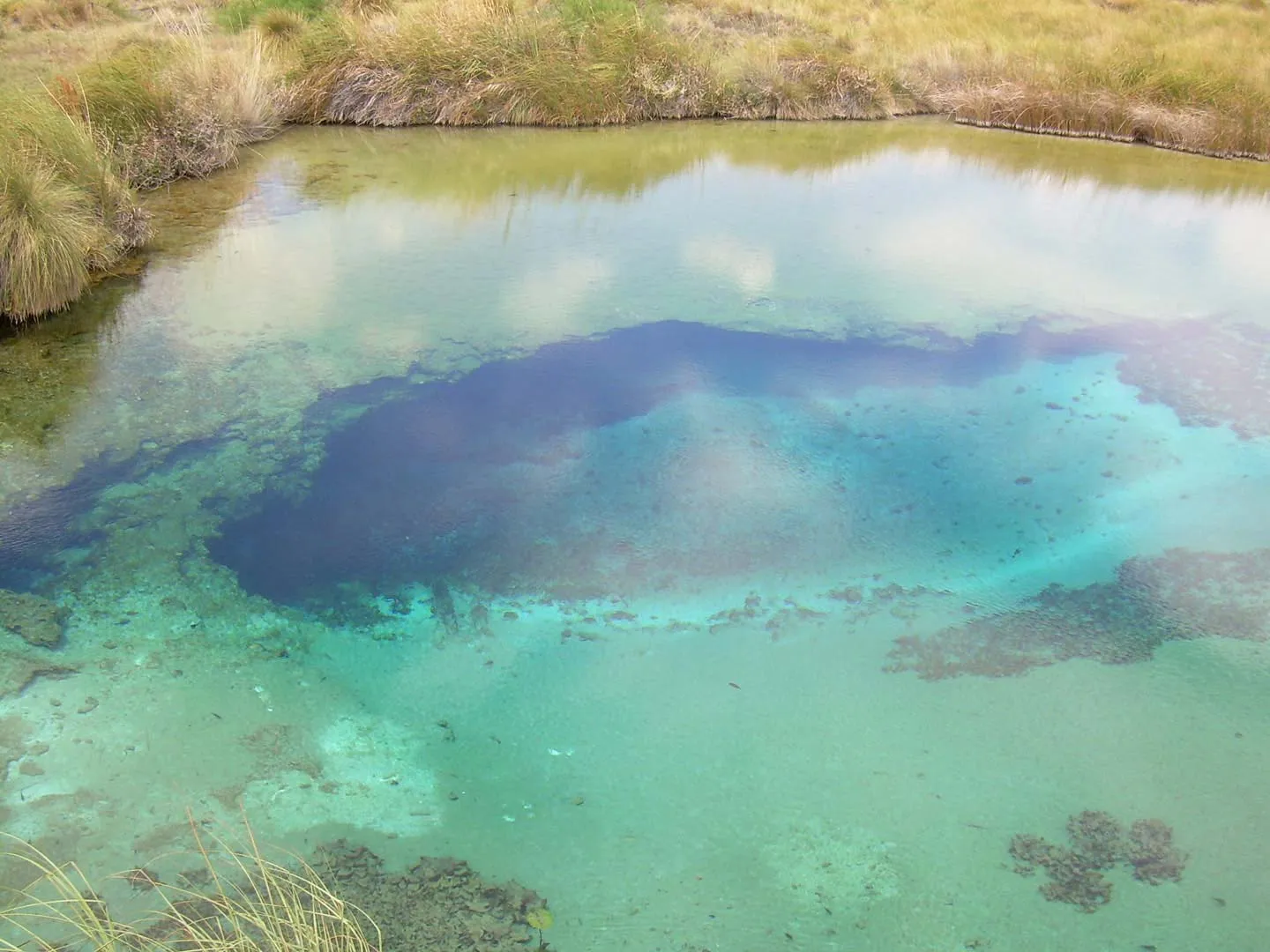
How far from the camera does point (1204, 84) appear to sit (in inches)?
310

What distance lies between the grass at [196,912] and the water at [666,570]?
11cm

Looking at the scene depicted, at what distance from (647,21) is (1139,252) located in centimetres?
454

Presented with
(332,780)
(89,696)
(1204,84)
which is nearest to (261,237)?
(89,696)

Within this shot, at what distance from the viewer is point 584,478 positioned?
11.1ft

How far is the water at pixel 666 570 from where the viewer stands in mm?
2109

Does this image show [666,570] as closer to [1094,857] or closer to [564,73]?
[1094,857]

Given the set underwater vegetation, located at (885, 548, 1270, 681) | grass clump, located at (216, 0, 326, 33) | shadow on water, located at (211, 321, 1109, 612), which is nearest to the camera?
underwater vegetation, located at (885, 548, 1270, 681)

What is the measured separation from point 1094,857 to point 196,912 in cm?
179

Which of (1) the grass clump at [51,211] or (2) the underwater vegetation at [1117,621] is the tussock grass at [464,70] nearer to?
(1) the grass clump at [51,211]

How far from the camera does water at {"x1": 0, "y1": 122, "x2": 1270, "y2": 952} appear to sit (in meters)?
2.11

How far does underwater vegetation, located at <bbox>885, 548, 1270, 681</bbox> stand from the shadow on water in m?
0.48

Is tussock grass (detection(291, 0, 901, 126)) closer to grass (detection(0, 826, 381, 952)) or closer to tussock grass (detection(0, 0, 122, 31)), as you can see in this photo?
tussock grass (detection(0, 0, 122, 31))

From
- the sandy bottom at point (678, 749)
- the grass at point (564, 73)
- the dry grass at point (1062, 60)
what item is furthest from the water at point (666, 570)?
the dry grass at point (1062, 60)

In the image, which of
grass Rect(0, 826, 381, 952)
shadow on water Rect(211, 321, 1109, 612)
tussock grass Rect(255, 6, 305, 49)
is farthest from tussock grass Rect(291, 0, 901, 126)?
grass Rect(0, 826, 381, 952)
